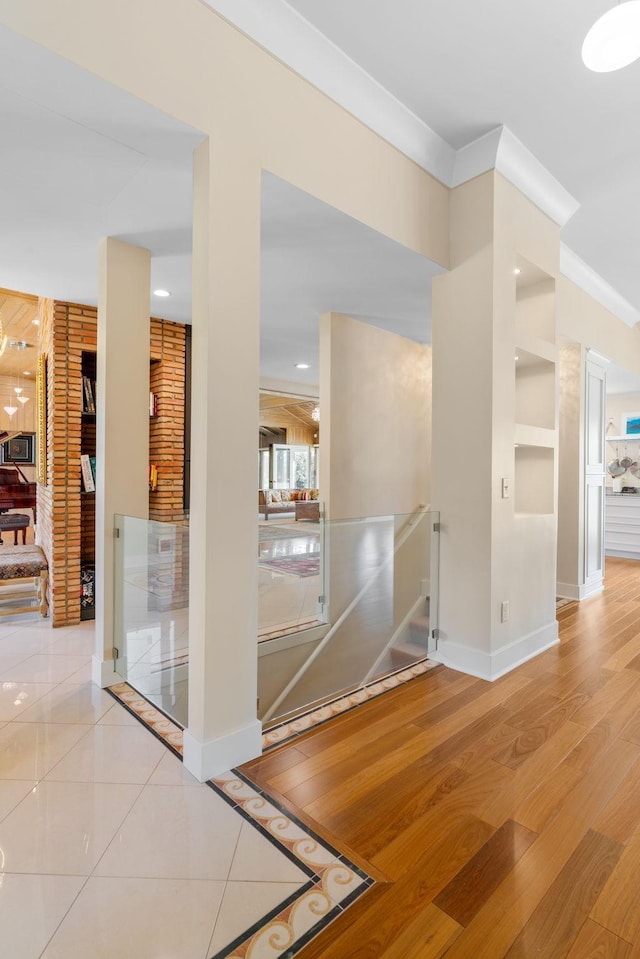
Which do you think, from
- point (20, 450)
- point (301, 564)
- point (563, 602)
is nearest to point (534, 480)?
point (563, 602)

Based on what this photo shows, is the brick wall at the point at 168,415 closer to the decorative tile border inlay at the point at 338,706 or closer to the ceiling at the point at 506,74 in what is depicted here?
the decorative tile border inlay at the point at 338,706

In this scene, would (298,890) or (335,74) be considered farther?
(335,74)

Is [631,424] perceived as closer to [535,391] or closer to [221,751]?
[535,391]

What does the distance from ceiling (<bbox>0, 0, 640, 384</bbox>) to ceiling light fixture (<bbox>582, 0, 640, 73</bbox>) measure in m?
0.39

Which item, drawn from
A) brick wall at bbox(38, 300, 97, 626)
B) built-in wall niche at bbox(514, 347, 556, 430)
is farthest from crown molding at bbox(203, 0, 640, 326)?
brick wall at bbox(38, 300, 97, 626)

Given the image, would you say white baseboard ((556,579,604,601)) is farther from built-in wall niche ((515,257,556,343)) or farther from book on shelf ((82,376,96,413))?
book on shelf ((82,376,96,413))

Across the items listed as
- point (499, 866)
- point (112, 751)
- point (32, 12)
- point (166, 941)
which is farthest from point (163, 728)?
point (32, 12)

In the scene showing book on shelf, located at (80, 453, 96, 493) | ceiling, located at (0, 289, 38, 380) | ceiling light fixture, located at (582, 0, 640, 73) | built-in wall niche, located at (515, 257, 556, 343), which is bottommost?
book on shelf, located at (80, 453, 96, 493)

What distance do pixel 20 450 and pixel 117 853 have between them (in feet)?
34.6

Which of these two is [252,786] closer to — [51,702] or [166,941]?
[166,941]

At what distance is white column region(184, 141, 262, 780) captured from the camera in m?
1.94

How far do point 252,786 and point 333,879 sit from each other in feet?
1.74

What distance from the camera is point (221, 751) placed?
1.96 m

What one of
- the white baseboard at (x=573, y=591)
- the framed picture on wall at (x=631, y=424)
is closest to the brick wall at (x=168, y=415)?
the white baseboard at (x=573, y=591)
